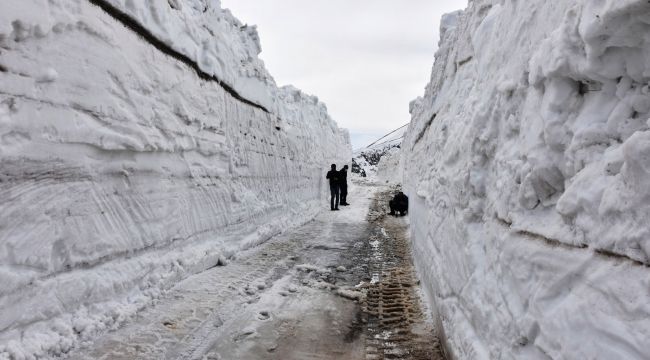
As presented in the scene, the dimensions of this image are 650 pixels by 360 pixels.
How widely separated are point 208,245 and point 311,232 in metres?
3.35

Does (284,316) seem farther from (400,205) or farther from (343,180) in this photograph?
(343,180)

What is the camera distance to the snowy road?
116 inches

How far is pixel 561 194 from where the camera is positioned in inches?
65.7

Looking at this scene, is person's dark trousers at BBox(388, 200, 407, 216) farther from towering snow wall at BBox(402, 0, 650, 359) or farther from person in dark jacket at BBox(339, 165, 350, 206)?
towering snow wall at BBox(402, 0, 650, 359)

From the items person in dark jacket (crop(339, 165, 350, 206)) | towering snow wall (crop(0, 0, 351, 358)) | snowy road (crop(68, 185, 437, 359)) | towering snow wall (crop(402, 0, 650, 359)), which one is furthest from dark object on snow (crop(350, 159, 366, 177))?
towering snow wall (crop(402, 0, 650, 359))

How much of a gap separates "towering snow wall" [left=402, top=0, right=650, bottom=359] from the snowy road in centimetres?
79

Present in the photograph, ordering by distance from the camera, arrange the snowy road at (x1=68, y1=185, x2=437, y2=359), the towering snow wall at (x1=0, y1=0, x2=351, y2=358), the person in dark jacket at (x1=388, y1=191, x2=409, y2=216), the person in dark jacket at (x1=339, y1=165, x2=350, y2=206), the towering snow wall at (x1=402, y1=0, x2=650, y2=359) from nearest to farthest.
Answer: the towering snow wall at (x1=402, y1=0, x2=650, y2=359) → the towering snow wall at (x1=0, y1=0, x2=351, y2=358) → the snowy road at (x1=68, y1=185, x2=437, y2=359) → the person in dark jacket at (x1=388, y1=191, x2=409, y2=216) → the person in dark jacket at (x1=339, y1=165, x2=350, y2=206)

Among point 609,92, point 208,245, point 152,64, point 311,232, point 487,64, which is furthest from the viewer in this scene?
point 311,232

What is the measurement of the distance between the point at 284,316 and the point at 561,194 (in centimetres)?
259

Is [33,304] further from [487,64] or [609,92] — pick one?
[487,64]

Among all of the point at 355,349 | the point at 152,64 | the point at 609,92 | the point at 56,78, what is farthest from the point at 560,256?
the point at 152,64

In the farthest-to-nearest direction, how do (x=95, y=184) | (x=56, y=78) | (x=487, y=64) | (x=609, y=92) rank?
(x=95, y=184), (x=487, y=64), (x=56, y=78), (x=609, y=92)

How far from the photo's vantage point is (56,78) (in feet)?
9.87

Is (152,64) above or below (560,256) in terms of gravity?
above
